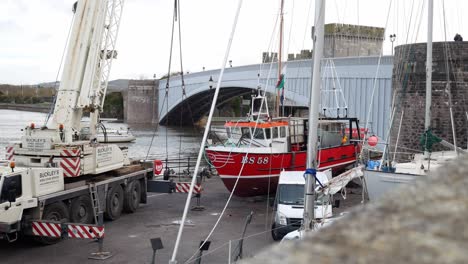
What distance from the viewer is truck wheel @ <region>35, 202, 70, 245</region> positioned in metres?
13.1

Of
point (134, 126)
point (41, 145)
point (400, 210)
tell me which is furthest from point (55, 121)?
point (134, 126)

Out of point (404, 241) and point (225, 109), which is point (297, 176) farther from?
point (225, 109)

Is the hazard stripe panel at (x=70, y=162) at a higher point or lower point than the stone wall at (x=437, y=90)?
lower

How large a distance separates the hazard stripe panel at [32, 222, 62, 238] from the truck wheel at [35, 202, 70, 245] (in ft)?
1.90

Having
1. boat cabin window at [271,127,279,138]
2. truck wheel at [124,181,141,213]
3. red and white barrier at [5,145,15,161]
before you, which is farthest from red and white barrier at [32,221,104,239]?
boat cabin window at [271,127,279,138]

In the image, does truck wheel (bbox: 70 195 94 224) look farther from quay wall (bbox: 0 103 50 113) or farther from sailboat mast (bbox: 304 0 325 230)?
quay wall (bbox: 0 103 50 113)


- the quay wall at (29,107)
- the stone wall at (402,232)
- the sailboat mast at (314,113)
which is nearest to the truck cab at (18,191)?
the sailboat mast at (314,113)

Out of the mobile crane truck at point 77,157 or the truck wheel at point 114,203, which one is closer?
the mobile crane truck at point 77,157

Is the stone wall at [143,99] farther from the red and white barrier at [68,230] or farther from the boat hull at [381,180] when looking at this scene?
the red and white barrier at [68,230]

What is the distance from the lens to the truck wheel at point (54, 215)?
13.1 m

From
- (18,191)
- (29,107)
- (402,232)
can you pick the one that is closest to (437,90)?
(18,191)

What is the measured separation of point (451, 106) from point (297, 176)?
35.4 feet

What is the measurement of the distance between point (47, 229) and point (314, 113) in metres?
6.74

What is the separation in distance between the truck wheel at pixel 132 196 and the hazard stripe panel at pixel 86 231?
194 inches
